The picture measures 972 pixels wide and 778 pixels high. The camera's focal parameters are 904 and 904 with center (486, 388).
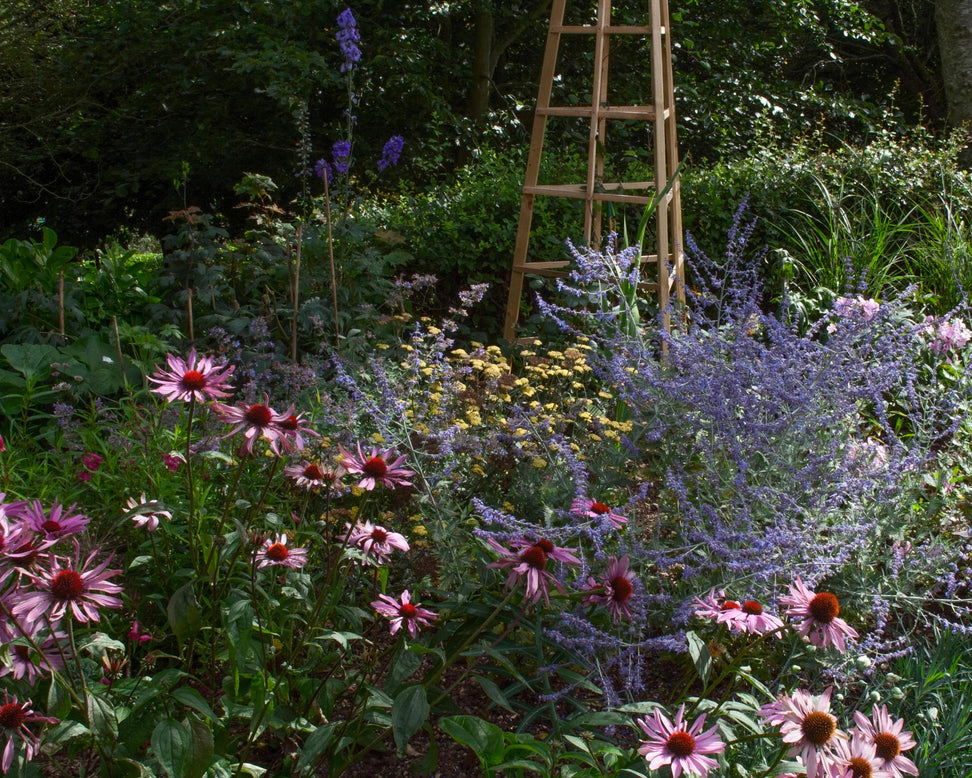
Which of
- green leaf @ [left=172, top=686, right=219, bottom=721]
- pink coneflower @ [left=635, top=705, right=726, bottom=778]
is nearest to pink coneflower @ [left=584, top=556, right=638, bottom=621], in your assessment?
pink coneflower @ [left=635, top=705, right=726, bottom=778]

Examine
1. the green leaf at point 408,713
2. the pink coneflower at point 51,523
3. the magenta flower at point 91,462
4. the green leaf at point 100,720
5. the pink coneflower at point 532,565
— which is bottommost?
the magenta flower at point 91,462

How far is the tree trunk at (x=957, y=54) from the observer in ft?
24.4

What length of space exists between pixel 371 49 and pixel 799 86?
569cm

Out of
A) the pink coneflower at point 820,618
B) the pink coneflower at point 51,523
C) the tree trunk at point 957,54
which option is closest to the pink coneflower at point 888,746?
the pink coneflower at point 820,618

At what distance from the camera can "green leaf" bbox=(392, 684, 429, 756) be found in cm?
134

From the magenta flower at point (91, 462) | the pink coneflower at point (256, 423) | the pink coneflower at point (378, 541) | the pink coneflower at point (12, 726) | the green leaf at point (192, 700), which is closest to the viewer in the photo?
the pink coneflower at point (12, 726)

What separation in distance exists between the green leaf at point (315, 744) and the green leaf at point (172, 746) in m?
0.20

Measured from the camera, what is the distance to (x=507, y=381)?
9.88 feet

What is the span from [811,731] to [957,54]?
793 centimetres

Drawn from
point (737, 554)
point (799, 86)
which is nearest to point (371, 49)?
point (799, 86)

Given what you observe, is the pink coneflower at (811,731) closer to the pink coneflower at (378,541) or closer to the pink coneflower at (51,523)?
the pink coneflower at (378,541)

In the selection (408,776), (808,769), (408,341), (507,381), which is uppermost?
(808,769)

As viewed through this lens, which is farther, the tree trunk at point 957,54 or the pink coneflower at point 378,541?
the tree trunk at point 957,54

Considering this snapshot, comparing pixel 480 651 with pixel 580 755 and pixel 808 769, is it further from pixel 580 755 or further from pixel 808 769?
pixel 808 769
